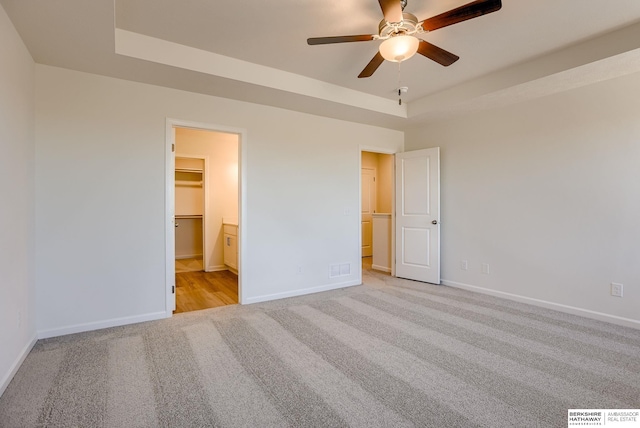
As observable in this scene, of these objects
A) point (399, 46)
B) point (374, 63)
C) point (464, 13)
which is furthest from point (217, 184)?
point (464, 13)

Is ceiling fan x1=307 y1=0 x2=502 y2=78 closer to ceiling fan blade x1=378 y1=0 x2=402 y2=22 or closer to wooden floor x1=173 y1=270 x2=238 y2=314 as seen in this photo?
ceiling fan blade x1=378 y1=0 x2=402 y2=22

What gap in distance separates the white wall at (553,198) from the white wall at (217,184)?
372cm

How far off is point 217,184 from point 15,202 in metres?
3.53

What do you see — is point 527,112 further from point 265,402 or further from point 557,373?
point 265,402

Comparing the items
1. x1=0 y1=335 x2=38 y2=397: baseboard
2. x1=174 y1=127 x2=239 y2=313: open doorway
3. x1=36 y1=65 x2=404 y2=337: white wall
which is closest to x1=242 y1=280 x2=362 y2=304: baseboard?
x1=36 y1=65 x2=404 y2=337: white wall

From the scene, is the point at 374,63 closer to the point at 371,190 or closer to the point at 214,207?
the point at 214,207

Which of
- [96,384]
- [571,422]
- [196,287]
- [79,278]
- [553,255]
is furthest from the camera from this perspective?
[196,287]

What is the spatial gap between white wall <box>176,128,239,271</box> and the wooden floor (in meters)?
0.45

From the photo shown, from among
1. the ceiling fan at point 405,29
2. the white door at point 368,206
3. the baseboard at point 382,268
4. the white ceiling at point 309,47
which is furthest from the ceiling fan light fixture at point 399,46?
A: the white door at point 368,206

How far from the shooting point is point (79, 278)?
2.86 m

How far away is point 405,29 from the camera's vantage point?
218cm

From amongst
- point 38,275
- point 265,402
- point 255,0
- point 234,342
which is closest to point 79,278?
point 38,275

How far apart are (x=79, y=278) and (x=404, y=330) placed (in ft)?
10.0

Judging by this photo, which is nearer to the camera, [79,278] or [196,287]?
[79,278]
